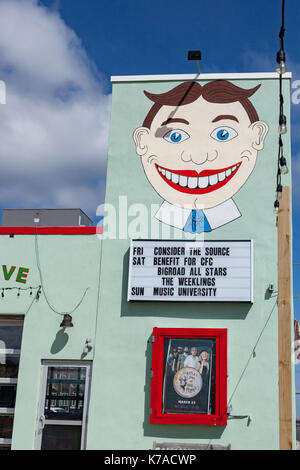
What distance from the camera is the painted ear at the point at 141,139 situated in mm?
13373

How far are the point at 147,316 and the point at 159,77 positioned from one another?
226 inches

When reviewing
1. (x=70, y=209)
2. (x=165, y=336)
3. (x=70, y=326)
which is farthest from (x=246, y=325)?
(x=70, y=209)

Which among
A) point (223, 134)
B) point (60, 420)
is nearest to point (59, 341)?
point (60, 420)

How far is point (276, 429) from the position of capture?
1142 cm

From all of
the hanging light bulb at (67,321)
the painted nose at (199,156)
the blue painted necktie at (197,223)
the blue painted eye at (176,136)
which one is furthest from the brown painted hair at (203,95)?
the hanging light bulb at (67,321)

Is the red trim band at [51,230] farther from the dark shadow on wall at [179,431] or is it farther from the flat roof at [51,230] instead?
the dark shadow on wall at [179,431]

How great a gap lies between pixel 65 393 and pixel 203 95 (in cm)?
752

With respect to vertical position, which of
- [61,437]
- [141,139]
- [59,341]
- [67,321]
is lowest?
[61,437]

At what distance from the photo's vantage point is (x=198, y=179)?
13.0 meters

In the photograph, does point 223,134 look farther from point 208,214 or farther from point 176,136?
point 208,214

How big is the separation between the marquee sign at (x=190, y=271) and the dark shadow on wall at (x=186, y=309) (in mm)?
161

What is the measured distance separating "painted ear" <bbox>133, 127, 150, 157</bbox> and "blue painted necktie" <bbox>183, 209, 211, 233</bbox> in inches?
76.4

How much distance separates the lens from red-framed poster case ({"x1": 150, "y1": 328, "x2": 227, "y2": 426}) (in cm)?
1154
